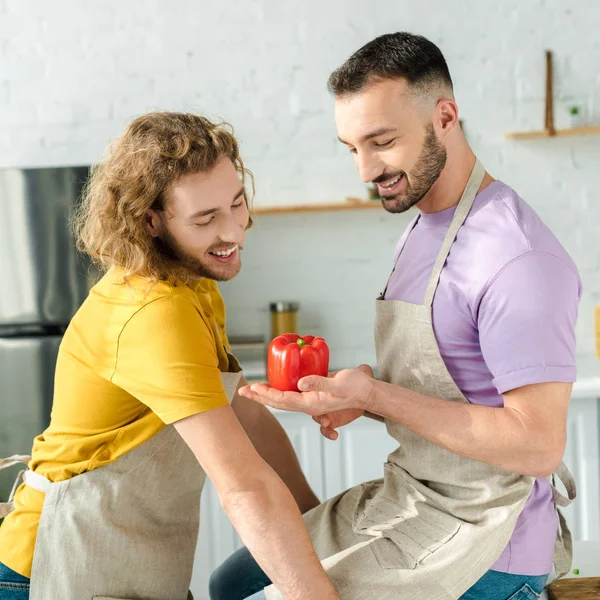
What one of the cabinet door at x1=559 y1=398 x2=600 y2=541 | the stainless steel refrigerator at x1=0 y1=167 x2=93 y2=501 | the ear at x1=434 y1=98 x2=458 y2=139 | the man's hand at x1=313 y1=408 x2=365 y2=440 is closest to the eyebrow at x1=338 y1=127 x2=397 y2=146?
the ear at x1=434 y1=98 x2=458 y2=139

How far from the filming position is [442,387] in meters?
1.68

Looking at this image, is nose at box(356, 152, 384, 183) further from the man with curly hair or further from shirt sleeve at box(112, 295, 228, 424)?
shirt sleeve at box(112, 295, 228, 424)

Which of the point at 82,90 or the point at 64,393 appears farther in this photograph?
the point at 82,90

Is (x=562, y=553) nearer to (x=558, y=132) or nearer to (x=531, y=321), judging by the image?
(x=531, y=321)

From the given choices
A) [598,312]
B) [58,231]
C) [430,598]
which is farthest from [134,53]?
[430,598]

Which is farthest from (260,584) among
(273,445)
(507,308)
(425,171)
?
(425,171)

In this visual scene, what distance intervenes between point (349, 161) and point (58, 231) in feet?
5.00

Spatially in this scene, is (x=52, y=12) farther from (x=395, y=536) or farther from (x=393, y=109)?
(x=395, y=536)

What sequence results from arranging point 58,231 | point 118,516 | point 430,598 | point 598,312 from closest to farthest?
point 430,598, point 118,516, point 58,231, point 598,312

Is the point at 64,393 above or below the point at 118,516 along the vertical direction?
above

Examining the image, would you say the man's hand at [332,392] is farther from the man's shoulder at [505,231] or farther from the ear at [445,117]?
the ear at [445,117]

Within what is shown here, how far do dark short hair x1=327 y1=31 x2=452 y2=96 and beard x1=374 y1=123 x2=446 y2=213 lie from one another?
0.11 meters

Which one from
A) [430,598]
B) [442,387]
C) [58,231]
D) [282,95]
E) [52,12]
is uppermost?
[52,12]

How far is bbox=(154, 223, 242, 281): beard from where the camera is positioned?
179 centimetres
